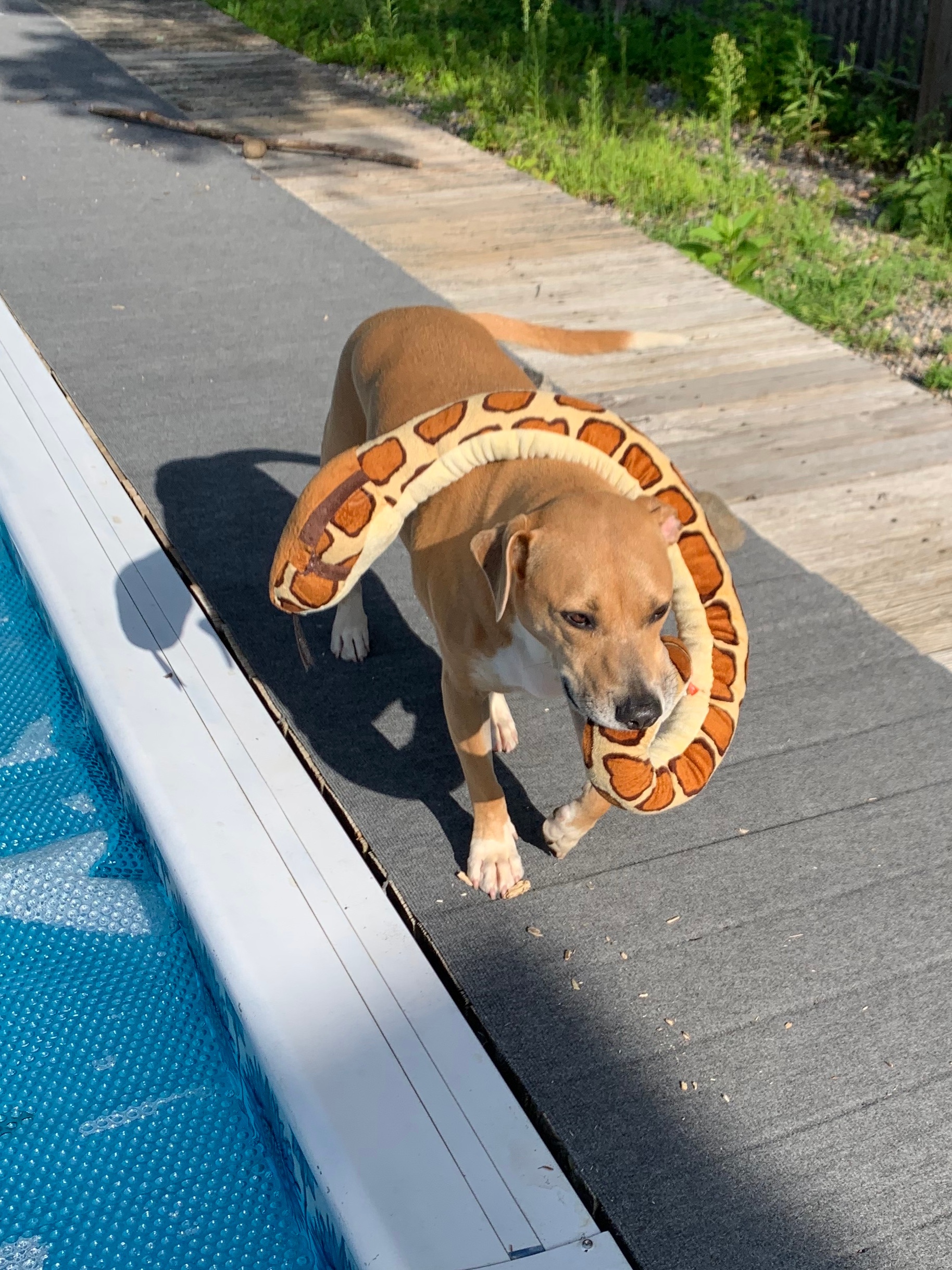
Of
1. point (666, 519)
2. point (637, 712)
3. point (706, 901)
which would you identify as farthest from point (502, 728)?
point (637, 712)

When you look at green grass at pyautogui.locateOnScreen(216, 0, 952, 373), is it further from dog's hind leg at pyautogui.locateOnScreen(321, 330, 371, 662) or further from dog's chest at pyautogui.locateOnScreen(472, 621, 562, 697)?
dog's chest at pyautogui.locateOnScreen(472, 621, 562, 697)

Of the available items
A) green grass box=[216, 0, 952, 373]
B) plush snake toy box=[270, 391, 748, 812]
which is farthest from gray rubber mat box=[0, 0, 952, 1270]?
green grass box=[216, 0, 952, 373]

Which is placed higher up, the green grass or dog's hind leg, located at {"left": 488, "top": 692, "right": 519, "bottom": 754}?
the green grass

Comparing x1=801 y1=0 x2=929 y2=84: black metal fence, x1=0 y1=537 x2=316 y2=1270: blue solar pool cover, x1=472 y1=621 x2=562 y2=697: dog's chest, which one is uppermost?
x1=801 y1=0 x2=929 y2=84: black metal fence

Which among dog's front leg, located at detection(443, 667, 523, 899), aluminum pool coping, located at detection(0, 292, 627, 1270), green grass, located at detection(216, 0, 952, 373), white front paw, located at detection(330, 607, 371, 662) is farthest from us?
green grass, located at detection(216, 0, 952, 373)

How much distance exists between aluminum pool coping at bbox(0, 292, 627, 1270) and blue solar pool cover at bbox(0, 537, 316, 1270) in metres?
0.19

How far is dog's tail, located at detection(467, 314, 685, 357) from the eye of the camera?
411 cm

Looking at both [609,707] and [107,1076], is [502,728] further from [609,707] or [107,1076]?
[107,1076]

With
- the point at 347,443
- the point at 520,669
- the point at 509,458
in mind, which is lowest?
the point at 520,669

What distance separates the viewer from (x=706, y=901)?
10.2 ft

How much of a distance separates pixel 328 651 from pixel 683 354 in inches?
127

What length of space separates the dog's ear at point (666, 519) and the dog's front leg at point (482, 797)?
61 cm

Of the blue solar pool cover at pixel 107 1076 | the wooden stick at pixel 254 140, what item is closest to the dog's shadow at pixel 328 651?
the blue solar pool cover at pixel 107 1076

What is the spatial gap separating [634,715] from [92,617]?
211cm
